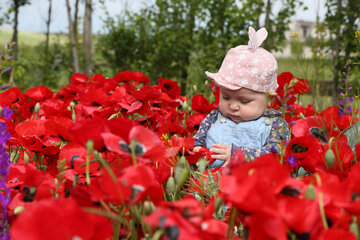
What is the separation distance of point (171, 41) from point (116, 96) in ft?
11.7

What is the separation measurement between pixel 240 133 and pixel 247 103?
136mm

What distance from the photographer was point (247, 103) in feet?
5.43

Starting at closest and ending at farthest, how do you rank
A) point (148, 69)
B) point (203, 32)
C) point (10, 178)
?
1. point (10, 178)
2. point (203, 32)
3. point (148, 69)

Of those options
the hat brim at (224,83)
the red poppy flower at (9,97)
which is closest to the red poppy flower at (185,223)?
the hat brim at (224,83)

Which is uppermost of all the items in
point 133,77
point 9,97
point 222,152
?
point 133,77

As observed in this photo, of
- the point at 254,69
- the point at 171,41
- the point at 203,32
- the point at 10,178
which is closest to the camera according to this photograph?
the point at 10,178

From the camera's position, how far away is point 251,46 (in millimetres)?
1647

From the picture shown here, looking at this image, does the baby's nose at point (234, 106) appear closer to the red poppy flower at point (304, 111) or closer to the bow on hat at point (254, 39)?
the bow on hat at point (254, 39)

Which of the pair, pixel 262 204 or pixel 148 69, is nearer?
pixel 262 204

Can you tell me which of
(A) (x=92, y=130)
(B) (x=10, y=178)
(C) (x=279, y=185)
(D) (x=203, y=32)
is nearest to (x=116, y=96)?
(B) (x=10, y=178)

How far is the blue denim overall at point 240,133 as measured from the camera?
166 cm

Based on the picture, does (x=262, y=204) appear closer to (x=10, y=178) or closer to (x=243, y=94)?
(x=10, y=178)

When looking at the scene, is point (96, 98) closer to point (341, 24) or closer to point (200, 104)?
point (200, 104)

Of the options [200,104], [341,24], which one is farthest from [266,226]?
[341,24]
